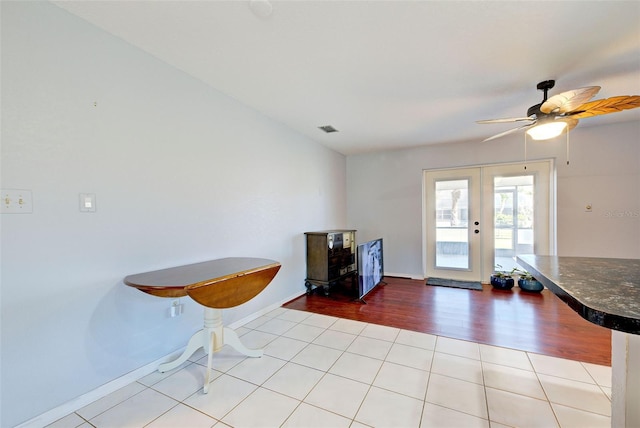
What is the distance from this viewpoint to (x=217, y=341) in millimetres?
1921

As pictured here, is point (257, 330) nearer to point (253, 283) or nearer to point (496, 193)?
point (253, 283)

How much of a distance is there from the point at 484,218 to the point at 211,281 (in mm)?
4205

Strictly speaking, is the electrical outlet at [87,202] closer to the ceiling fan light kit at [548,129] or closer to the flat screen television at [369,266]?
the flat screen television at [369,266]

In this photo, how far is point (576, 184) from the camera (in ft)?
11.8

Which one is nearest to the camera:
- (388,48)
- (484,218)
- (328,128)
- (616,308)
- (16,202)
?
(616,308)

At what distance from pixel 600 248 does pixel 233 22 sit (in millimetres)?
4957

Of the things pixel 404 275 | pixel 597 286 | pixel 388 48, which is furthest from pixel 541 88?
pixel 404 275

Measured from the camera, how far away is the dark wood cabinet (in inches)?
141

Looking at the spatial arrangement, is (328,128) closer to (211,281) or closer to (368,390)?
(211,281)

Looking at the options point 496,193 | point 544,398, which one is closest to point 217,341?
point 544,398

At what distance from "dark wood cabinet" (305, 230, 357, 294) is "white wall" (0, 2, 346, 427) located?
132 centimetres

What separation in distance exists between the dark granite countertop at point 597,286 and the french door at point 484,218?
270cm

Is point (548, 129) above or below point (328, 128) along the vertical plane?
below

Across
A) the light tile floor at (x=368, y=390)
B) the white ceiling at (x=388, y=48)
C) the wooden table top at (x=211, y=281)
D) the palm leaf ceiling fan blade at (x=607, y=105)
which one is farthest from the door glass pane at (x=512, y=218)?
the wooden table top at (x=211, y=281)
